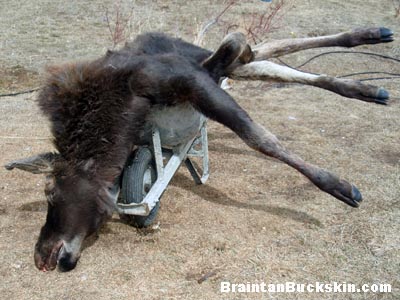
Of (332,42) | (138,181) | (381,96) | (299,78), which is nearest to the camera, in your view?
(138,181)

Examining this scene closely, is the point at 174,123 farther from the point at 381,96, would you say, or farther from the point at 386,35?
the point at 386,35

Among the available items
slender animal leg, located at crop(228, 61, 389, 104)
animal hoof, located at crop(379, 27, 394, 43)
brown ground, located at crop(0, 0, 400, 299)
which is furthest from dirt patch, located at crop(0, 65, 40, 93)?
animal hoof, located at crop(379, 27, 394, 43)

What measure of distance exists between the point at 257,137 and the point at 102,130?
0.90 metres

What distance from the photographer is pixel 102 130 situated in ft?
9.67

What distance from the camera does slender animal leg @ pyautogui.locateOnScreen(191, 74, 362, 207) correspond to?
2.84 m

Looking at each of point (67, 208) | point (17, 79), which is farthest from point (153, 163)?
point (17, 79)

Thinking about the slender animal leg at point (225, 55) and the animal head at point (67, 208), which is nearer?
the animal head at point (67, 208)

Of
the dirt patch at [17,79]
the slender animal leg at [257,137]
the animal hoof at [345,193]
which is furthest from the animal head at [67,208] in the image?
the dirt patch at [17,79]

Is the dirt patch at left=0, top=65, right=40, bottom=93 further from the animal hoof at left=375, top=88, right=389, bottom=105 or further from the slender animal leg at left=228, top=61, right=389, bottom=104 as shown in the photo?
the animal hoof at left=375, top=88, right=389, bottom=105

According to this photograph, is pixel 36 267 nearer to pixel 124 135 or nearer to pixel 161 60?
pixel 124 135

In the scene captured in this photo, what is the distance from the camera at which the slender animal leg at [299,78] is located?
329cm

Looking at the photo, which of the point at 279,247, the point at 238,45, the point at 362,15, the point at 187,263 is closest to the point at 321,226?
the point at 279,247

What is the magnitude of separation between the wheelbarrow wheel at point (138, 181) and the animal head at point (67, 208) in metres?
0.13

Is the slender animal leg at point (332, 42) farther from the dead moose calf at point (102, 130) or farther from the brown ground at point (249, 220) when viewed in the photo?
the dead moose calf at point (102, 130)
